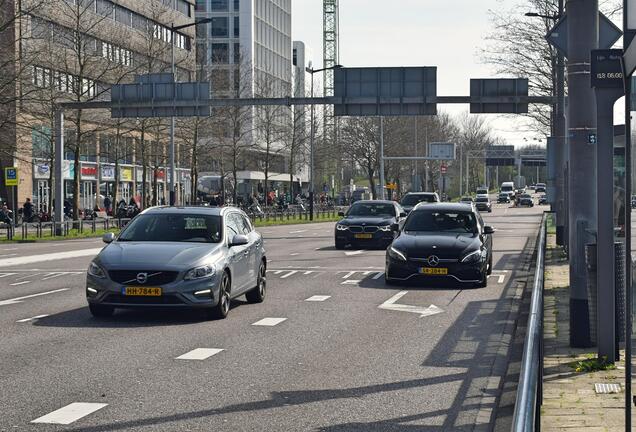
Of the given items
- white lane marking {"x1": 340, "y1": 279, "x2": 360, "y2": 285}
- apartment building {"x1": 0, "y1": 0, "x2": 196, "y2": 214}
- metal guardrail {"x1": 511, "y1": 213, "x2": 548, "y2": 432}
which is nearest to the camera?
metal guardrail {"x1": 511, "y1": 213, "x2": 548, "y2": 432}

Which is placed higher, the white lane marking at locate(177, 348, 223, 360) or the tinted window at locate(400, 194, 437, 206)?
the tinted window at locate(400, 194, 437, 206)

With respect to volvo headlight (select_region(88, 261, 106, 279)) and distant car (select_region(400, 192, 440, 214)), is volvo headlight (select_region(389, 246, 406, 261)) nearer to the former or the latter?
volvo headlight (select_region(88, 261, 106, 279))

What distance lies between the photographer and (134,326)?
45.3 ft

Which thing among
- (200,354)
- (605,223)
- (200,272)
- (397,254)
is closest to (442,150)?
(397,254)

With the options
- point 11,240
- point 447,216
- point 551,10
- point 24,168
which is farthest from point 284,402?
point 24,168

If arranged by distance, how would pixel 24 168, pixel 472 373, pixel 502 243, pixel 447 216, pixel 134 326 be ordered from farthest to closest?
1. pixel 24 168
2. pixel 502 243
3. pixel 447 216
4. pixel 134 326
5. pixel 472 373

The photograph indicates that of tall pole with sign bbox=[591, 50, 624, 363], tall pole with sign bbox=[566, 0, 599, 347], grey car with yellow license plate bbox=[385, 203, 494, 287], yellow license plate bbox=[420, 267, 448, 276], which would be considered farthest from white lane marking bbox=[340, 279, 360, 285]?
tall pole with sign bbox=[591, 50, 624, 363]

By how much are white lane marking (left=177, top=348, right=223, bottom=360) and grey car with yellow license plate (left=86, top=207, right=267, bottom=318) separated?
2.50 m

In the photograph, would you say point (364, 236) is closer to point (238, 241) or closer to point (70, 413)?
point (238, 241)

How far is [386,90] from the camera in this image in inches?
1820

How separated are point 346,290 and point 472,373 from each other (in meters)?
9.04

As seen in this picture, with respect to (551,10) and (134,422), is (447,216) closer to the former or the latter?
(134,422)

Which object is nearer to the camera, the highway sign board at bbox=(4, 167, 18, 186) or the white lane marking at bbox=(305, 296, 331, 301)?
the white lane marking at bbox=(305, 296, 331, 301)

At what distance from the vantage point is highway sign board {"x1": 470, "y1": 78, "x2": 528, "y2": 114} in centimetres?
4419
